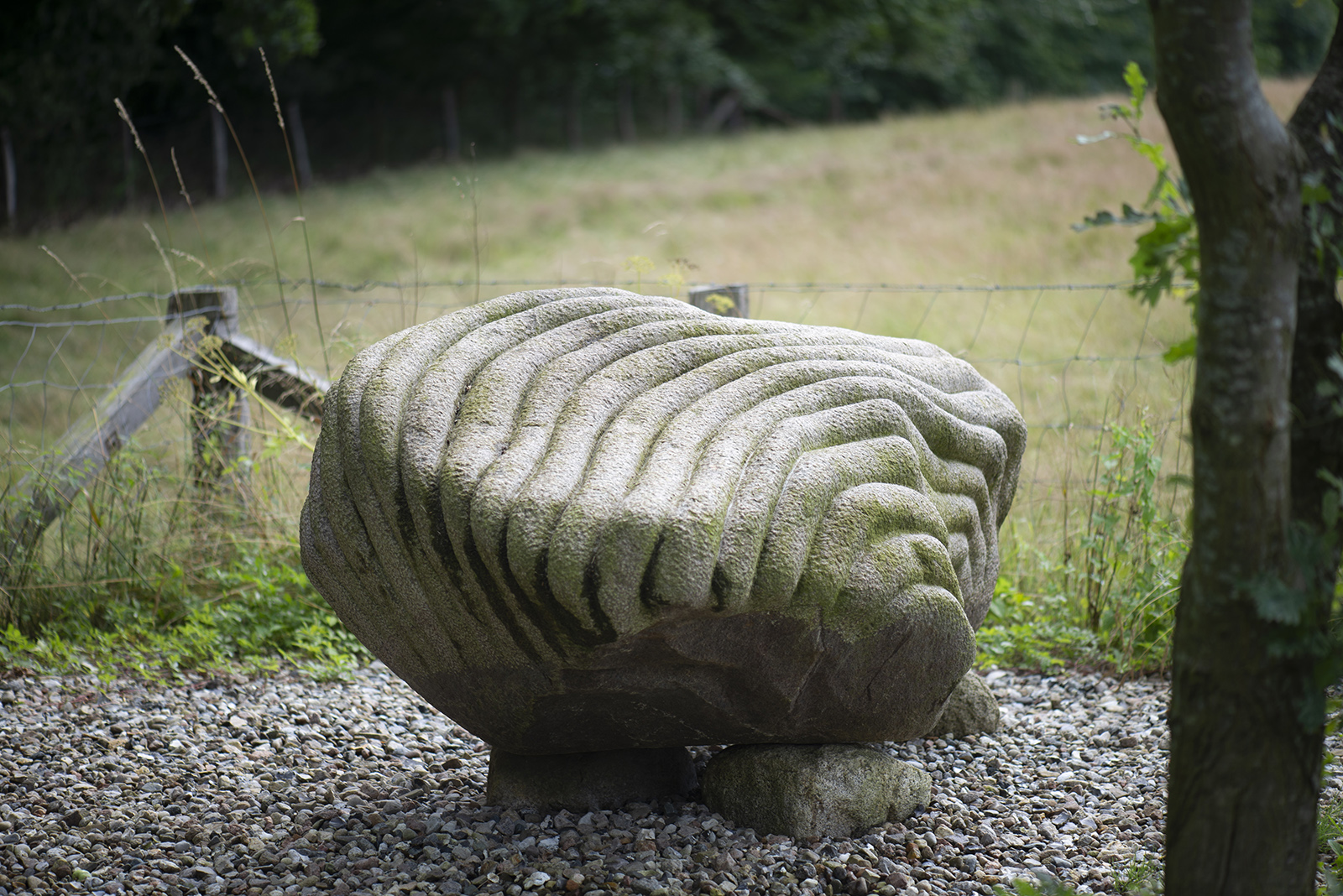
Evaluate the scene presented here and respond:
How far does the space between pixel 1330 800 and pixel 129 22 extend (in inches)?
638

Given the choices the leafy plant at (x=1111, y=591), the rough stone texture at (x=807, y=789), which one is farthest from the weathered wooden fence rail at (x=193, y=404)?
the leafy plant at (x=1111, y=591)

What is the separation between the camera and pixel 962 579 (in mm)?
2666

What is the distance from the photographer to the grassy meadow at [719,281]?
411 cm

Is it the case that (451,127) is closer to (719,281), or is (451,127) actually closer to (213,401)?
(719,281)

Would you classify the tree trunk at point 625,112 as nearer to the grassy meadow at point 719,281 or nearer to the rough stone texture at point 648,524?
the grassy meadow at point 719,281

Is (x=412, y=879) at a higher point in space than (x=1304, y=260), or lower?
lower

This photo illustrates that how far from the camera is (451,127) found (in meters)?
23.4

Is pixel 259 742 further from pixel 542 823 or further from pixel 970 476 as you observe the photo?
pixel 970 476

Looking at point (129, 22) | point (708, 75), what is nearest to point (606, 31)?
point (708, 75)

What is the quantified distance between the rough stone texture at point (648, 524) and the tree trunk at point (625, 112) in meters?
23.3

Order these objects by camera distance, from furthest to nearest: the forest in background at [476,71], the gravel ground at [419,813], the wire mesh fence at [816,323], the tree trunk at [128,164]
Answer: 1. the tree trunk at [128,164]
2. the forest in background at [476,71]
3. the wire mesh fence at [816,323]
4. the gravel ground at [419,813]

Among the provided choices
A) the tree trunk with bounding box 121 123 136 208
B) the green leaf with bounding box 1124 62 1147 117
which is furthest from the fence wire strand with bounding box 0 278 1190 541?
the tree trunk with bounding box 121 123 136 208

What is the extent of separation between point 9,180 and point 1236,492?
16915mm

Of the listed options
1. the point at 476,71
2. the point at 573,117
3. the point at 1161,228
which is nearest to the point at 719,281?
the point at 1161,228
